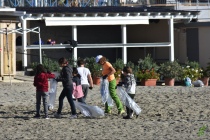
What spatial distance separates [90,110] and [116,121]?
101 cm

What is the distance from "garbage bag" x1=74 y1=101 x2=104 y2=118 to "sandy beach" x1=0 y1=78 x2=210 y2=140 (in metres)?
0.17

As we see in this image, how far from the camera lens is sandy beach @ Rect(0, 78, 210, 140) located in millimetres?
16047

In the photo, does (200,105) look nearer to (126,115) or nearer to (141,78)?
(126,115)

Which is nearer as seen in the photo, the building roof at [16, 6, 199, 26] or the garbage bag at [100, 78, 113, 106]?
the garbage bag at [100, 78, 113, 106]

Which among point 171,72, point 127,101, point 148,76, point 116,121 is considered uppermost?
point 171,72

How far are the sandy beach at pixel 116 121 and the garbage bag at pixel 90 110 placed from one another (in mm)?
167

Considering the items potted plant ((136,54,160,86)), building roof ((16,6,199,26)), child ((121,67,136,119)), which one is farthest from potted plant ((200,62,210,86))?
child ((121,67,136,119))

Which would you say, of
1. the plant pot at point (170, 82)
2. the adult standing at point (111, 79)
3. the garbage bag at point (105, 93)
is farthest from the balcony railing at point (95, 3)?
the adult standing at point (111, 79)

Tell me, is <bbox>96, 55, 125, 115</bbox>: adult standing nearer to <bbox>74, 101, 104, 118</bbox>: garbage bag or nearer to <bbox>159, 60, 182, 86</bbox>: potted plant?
<bbox>74, 101, 104, 118</bbox>: garbage bag

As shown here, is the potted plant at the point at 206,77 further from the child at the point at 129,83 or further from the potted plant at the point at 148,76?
the child at the point at 129,83

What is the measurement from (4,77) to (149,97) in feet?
24.7

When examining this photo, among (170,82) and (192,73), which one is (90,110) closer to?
(170,82)

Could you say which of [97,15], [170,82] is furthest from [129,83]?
[97,15]

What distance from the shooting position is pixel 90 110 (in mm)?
19250
